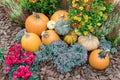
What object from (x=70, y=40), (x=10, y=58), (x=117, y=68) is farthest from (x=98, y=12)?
(x=10, y=58)

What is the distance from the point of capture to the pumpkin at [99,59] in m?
3.34

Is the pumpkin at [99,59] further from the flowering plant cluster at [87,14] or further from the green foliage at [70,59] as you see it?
the flowering plant cluster at [87,14]

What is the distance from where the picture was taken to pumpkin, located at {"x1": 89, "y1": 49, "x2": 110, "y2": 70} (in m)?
3.34

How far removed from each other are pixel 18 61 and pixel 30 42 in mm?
282

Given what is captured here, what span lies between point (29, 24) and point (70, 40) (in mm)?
557

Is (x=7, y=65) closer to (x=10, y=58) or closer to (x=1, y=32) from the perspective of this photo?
Result: (x=10, y=58)

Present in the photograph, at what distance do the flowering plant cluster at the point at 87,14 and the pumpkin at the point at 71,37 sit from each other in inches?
4.0

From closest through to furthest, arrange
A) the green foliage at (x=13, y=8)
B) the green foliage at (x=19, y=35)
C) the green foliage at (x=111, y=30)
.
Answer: the green foliage at (x=111, y=30)
the green foliage at (x=19, y=35)
the green foliage at (x=13, y=8)

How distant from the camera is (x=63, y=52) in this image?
3434 millimetres

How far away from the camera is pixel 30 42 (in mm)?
3486

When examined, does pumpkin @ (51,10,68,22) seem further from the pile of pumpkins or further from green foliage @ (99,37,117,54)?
green foliage @ (99,37,117,54)

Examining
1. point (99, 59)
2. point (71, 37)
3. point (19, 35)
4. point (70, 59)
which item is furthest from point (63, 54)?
point (19, 35)

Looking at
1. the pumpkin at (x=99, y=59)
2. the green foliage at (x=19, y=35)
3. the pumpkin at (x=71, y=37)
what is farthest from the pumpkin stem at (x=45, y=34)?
the pumpkin at (x=99, y=59)

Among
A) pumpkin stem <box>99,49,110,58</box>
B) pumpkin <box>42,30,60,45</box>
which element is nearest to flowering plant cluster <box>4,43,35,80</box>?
pumpkin <box>42,30,60,45</box>
